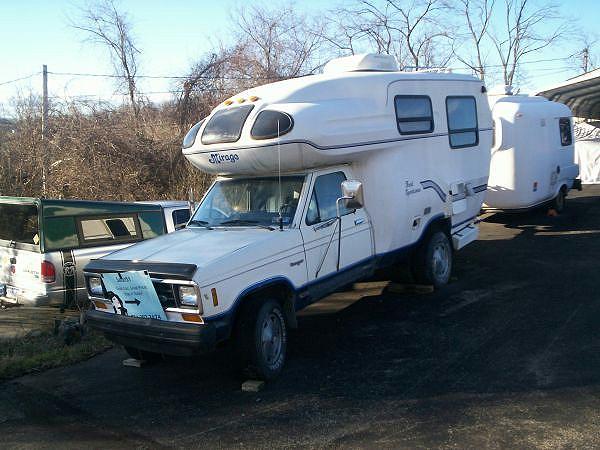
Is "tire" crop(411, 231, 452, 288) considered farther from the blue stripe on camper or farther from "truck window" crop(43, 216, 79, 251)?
"truck window" crop(43, 216, 79, 251)

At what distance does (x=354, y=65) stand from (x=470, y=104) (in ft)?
8.02

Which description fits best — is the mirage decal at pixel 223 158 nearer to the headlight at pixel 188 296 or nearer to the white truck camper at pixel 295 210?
the white truck camper at pixel 295 210

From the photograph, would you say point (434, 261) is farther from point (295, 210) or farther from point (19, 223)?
point (19, 223)

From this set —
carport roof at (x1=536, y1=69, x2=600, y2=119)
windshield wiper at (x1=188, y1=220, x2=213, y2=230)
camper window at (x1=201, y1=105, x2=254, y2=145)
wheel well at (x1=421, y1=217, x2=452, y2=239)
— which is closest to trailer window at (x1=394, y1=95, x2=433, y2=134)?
wheel well at (x1=421, y1=217, x2=452, y2=239)

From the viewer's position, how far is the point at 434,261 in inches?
338

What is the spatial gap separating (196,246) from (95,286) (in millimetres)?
1076

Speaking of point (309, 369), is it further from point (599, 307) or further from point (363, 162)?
point (599, 307)

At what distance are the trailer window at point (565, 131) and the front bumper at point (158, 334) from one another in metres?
13.0

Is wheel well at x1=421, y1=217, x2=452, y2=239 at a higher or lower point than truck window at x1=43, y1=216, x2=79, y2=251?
lower

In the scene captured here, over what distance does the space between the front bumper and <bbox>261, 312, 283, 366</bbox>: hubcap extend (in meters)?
0.69

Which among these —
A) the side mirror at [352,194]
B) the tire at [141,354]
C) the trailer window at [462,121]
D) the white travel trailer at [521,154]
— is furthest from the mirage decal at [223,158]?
the white travel trailer at [521,154]

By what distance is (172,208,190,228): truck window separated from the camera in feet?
30.7

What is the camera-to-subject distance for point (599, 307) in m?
7.27

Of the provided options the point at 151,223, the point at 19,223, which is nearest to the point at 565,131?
the point at 151,223
